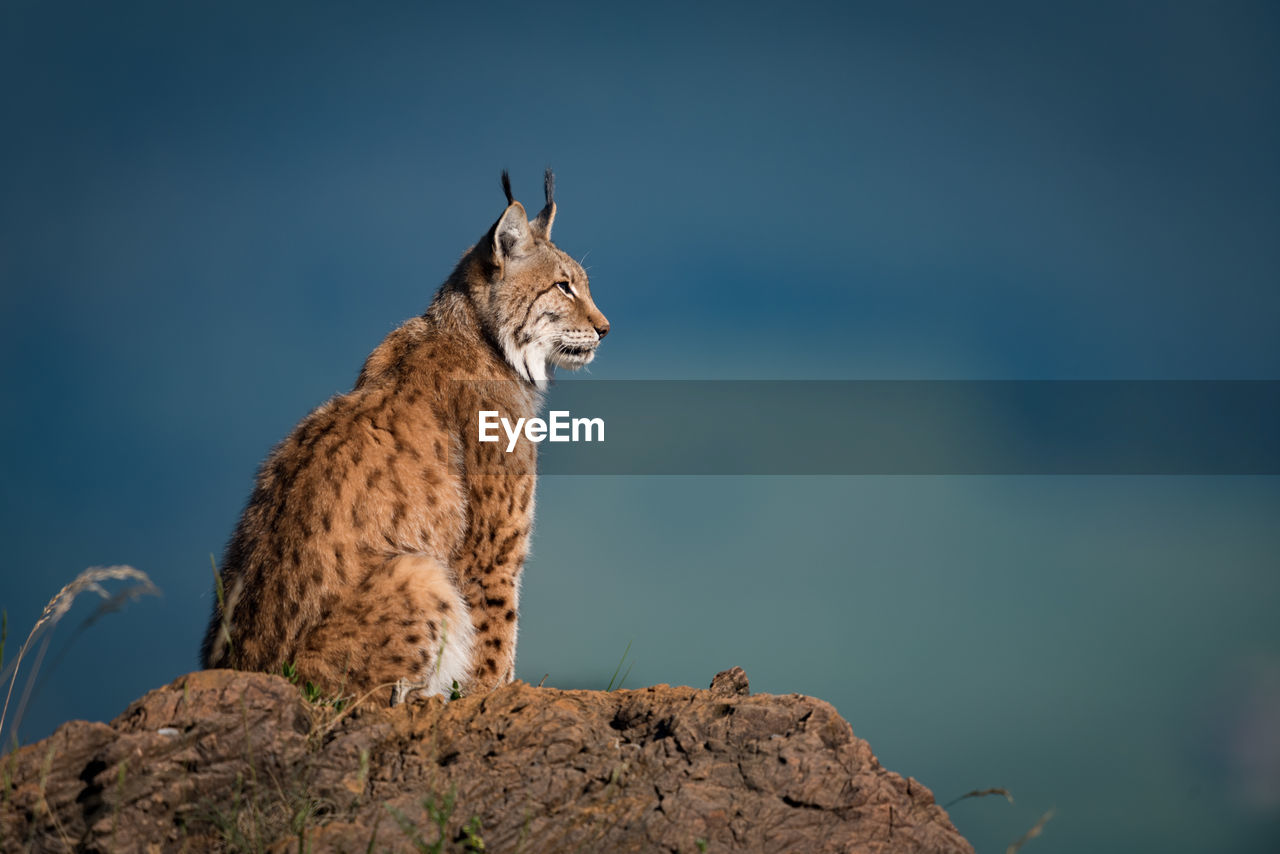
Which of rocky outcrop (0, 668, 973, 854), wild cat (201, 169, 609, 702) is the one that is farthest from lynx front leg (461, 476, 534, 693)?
rocky outcrop (0, 668, 973, 854)

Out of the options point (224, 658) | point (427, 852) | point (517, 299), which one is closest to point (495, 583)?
point (224, 658)

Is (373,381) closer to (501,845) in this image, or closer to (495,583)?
(495,583)

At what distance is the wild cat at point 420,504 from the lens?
5.78 metres

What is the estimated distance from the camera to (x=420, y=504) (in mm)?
6449

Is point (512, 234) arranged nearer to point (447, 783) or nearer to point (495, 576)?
point (495, 576)

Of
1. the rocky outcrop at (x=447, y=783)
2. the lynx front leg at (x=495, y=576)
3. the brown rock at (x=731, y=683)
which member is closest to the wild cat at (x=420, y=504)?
→ the lynx front leg at (x=495, y=576)

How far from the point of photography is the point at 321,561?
587 cm

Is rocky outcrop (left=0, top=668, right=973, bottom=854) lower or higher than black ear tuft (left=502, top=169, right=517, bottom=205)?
lower

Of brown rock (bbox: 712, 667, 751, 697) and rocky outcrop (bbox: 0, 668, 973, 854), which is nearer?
rocky outcrop (bbox: 0, 668, 973, 854)

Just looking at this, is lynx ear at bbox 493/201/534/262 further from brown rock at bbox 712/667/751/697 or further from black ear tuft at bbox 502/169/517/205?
brown rock at bbox 712/667/751/697

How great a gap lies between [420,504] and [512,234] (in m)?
2.68

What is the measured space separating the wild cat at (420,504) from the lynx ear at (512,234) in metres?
0.02

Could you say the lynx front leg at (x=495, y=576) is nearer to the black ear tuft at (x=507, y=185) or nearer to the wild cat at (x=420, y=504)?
the wild cat at (x=420, y=504)

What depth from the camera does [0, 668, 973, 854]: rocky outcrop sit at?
4.07 metres
